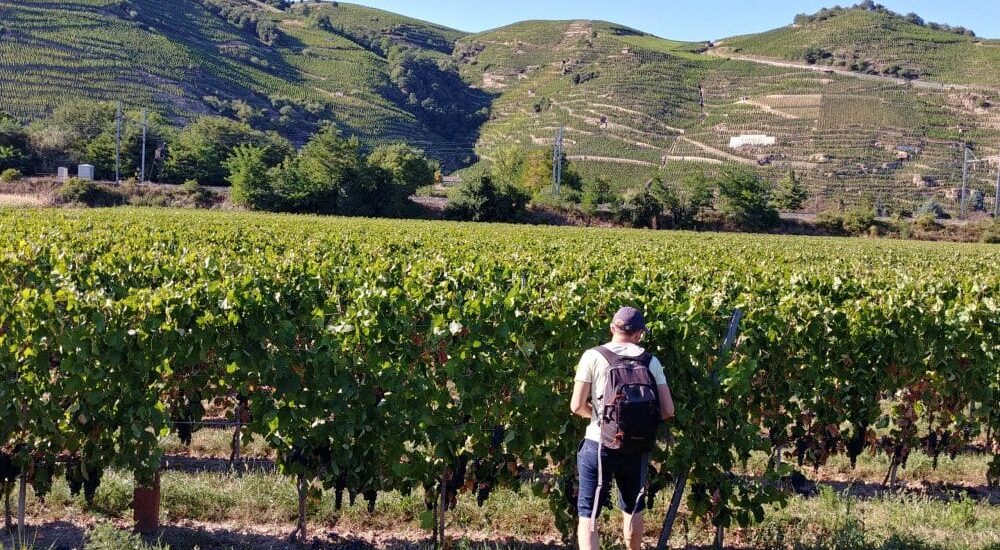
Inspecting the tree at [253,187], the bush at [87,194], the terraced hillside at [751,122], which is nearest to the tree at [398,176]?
the tree at [253,187]

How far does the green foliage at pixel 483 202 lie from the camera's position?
58.4 meters

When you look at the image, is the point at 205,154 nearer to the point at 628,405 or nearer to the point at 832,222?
the point at 832,222

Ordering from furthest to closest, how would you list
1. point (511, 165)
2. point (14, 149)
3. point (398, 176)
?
point (511, 165) < point (398, 176) < point (14, 149)

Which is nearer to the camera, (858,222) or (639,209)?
(858,222)

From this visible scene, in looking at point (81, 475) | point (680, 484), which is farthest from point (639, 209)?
point (81, 475)

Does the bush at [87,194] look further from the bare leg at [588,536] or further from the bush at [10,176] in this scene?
the bare leg at [588,536]

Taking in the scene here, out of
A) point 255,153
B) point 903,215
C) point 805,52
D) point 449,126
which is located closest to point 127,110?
point 255,153

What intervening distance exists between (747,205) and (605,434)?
61967mm

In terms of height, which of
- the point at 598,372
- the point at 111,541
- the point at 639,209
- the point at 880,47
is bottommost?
the point at 111,541

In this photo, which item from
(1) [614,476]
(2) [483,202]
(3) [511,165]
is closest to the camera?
(1) [614,476]

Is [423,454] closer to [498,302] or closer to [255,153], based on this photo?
[498,302]

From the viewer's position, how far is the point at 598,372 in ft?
14.8

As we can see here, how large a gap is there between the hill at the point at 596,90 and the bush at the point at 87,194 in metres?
40.6

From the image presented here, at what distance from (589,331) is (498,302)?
71cm
